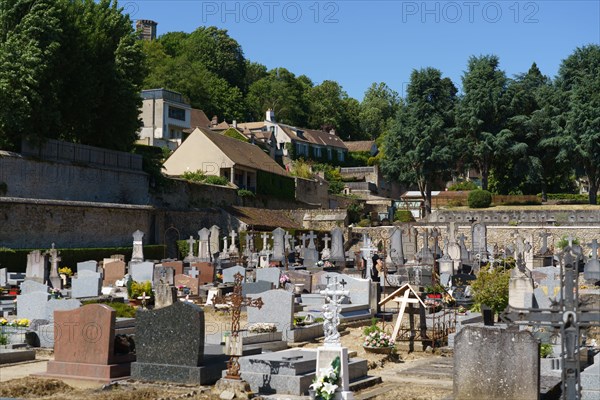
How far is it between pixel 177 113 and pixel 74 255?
108 feet

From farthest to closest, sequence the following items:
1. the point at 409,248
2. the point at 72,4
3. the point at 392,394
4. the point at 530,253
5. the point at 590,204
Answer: the point at 590,204
the point at 72,4
the point at 409,248
the point at 530,253
the point at 392,394

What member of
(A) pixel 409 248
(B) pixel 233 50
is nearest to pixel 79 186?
(A) pixel 409 248

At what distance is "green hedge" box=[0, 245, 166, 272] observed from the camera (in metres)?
29.9

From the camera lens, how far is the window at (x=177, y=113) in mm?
63938

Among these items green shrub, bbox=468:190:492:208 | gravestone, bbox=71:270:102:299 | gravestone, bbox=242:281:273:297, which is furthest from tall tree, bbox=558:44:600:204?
gravestone, bbox=71:270:102:299

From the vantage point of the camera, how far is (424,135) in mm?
58531

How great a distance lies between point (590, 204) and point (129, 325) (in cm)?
4627

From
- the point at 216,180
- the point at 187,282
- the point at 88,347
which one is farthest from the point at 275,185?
the point at 88,347

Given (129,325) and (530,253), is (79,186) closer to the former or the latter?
(530,253)

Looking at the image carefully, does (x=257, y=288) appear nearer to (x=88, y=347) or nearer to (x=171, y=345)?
(x=88, y=347)

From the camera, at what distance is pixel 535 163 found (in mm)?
57344

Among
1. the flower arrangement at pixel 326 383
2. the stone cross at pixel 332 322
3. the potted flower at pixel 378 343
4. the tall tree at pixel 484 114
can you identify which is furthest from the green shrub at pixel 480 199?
the flower arrangement at pixel 326 383

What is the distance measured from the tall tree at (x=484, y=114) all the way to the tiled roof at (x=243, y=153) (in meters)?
14.3

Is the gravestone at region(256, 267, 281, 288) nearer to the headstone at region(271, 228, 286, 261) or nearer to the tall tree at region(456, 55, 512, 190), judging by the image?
the headstone at region(271, 228, 286, 261)
